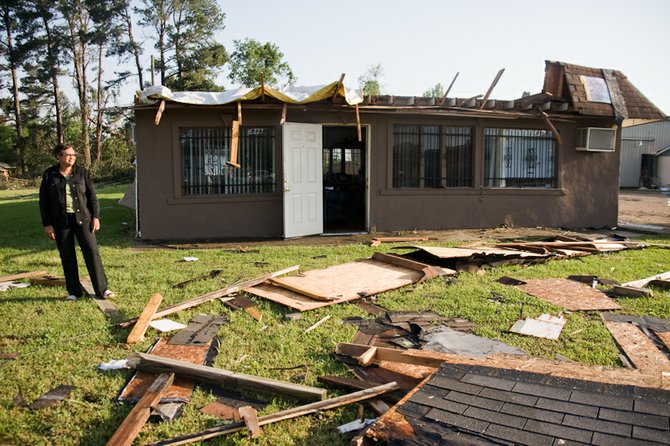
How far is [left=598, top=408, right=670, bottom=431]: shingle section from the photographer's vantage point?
265cm

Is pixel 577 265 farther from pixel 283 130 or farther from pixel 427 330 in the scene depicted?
pixel 283 130

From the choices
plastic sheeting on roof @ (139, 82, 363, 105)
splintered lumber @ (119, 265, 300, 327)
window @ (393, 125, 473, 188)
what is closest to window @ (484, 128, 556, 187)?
window @ (393, 125, 473, 188)

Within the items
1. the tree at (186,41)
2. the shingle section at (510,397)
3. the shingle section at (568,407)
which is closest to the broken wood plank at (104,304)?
the shingle section at (510,397)

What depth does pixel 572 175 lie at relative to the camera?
13.2 m

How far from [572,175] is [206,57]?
87.4 ft

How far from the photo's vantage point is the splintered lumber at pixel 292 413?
3.03 metres

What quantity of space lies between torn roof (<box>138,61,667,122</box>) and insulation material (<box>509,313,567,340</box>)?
A: 20.3 ft

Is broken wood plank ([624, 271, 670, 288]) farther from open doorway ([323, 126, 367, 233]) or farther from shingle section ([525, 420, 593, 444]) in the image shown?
open doorway ([323, 126, 367, 233])

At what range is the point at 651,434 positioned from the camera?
8.44 ft

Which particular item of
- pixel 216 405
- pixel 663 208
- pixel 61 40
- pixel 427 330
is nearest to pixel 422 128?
pixel 427 330

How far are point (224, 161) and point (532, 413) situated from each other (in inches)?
374

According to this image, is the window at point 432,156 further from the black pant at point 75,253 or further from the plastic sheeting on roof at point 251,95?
the black pant at point 75,253

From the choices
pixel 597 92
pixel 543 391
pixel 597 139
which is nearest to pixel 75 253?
pixel 543 391

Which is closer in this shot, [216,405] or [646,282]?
[216,405]
